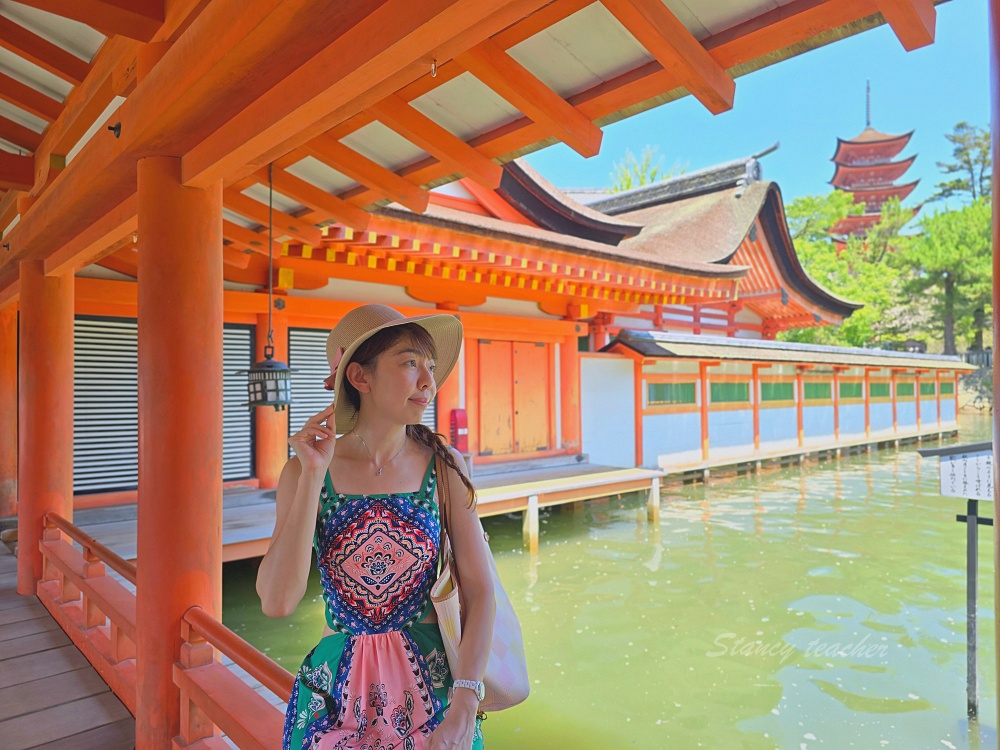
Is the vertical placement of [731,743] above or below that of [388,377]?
below

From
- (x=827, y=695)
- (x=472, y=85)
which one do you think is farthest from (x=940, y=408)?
(x=472, y=85)

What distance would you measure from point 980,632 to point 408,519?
631 centimetres

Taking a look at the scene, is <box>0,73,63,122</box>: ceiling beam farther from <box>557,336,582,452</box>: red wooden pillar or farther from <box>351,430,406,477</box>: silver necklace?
<box>557,336,582,452</box>: red wooden pillar

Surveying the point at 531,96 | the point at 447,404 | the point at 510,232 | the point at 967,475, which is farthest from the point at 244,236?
the point at 967,475

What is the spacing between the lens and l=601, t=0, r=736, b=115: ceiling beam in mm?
1664

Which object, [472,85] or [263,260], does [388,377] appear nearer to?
[472,85]

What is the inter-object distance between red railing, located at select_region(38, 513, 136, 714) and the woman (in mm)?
1993

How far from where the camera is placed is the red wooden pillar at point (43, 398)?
4273mm

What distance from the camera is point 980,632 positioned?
5457 millimetres

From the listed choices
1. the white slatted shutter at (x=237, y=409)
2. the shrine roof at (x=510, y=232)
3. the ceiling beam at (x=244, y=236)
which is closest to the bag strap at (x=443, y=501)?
the ceiling beam at (x=244, y=236)

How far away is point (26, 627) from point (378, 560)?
4.05 m

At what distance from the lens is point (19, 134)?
3.93 m

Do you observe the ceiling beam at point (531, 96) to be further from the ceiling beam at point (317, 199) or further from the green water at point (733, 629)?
the green water at point (733, 629)

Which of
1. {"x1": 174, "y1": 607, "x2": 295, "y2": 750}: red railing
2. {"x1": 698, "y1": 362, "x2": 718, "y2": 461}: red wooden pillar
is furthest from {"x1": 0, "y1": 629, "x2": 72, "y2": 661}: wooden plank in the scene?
{"x1": 698, "y1": 362, "x2": 718, "y2": 461}: red wooden pillar
